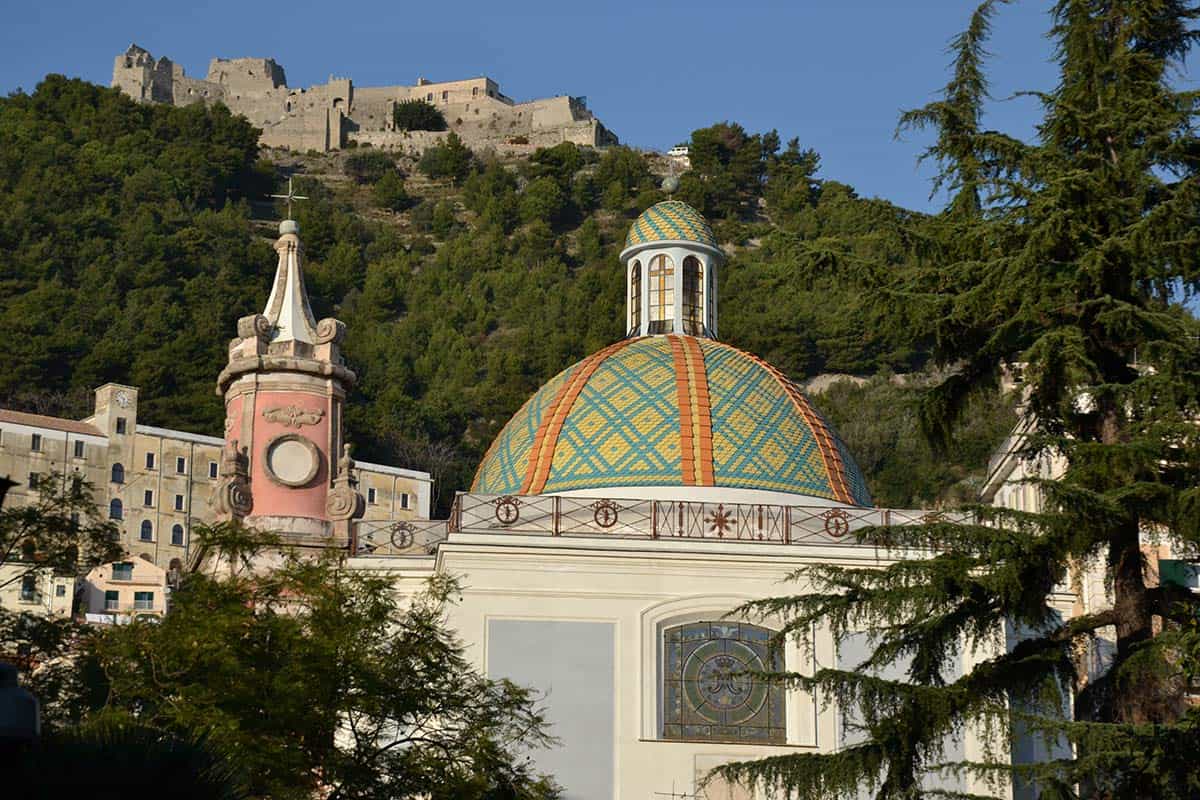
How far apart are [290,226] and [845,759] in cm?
2278

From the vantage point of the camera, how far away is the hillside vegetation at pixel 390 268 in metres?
77.9

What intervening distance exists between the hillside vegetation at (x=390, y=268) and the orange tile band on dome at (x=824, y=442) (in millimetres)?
20593

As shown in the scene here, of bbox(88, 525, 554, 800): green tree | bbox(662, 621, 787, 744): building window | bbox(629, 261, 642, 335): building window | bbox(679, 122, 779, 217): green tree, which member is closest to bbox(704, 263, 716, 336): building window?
bbox(629, 261, 642, 335): building window

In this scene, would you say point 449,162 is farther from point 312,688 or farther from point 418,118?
point 312,688

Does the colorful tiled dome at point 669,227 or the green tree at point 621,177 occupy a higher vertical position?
the green tree at point 621,177

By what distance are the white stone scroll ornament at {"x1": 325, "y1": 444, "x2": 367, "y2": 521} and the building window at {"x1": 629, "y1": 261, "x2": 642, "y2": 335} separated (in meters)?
7.32

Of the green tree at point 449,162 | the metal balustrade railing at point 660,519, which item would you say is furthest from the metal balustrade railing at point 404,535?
the green tree at point 449,162

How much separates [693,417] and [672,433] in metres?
0.49

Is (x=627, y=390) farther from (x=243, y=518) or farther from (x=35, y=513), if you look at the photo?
(x=35, y=513)

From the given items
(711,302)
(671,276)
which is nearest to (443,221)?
(671,276)

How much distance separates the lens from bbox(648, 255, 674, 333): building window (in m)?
36.8

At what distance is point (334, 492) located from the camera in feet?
104

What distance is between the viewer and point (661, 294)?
37.2 m

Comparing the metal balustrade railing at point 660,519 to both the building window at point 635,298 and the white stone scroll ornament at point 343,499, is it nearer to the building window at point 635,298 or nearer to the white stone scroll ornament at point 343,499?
the white stone scroll ornament at point 343,499
